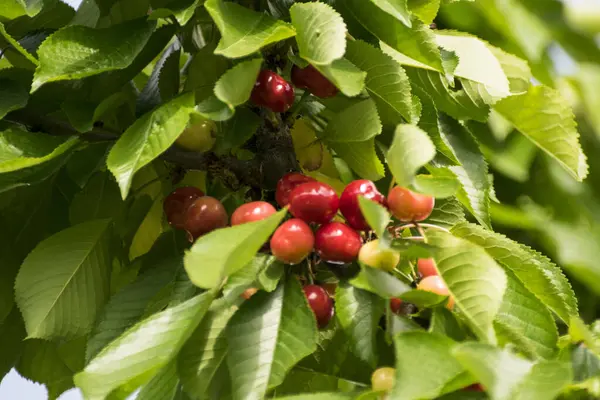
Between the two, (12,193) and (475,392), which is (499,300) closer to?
(475,392)

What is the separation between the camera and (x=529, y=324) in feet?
1.42

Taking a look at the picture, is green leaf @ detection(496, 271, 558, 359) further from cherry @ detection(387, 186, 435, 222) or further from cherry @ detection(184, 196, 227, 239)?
cherry @ detection(184, 196, 227, 239)

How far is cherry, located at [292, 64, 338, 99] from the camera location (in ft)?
1.65

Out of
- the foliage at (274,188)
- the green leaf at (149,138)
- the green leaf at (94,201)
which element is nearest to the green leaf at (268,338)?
the foliage at (274,188)

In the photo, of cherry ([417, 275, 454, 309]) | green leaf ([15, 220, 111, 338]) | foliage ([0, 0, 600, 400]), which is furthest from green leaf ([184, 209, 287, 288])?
green leaf ([15, 220, 111, 338])

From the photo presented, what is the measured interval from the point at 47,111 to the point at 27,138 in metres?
0.08

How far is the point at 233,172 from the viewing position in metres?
0.55

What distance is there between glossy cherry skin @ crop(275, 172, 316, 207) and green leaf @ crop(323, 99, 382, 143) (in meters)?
0.04

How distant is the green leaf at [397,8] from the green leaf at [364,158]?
82 millimetres

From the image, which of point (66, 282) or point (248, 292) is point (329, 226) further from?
point (66, 282)

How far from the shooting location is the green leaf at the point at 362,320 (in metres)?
0.43

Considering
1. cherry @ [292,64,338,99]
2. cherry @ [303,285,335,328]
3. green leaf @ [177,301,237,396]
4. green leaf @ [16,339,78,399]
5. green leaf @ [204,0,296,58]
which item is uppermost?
green leaf @ [204,0,296,58]

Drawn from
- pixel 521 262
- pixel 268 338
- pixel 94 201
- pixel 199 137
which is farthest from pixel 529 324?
pixel 94 201

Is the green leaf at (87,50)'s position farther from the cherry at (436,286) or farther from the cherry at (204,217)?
the cherry at (436,286)
